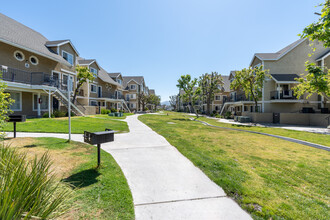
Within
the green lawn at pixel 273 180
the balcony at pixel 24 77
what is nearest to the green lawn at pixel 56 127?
the balcony at pixel 24 77

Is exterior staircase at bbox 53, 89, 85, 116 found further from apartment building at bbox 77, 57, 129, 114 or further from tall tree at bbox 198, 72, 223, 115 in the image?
tall tree at bbox 198, 72, 223, 115

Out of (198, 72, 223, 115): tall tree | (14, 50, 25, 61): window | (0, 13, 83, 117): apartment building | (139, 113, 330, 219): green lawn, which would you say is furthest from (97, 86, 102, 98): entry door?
(139, 113, 330, 219): green lawn

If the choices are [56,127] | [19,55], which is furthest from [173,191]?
[19,55]

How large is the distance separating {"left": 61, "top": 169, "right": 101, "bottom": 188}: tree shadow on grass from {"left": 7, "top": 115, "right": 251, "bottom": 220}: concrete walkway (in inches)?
30.9

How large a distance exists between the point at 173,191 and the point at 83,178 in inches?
86.4

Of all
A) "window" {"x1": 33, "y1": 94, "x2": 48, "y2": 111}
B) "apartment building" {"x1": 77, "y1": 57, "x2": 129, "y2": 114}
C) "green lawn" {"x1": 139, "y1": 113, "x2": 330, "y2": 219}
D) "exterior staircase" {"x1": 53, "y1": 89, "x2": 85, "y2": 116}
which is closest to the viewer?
"green lawn" {"x1": 139, "y1": 113, "x2": 330, "y2": 219}

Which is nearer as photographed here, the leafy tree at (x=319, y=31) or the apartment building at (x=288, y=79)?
the leafy tree at (x=319, y=31)

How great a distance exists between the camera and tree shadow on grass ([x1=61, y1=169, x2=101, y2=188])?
3.18 metres

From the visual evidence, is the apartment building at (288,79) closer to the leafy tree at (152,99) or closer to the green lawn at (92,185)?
the green lawn at (92,185)

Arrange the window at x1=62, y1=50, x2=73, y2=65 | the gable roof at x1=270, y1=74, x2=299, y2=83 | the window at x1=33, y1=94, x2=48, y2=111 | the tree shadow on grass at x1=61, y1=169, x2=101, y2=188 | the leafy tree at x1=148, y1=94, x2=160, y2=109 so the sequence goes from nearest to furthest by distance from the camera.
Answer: the tree shadow on grass at x1=61, y1=169, x2=101, y2=188
the window at x1=33, y1=94, x2=48, y2=111
the window at x1=62, y1=50, x2=73, y2=65
the gable roof at x1=270, y1=74, x2=299, y2=83
the leafy tree at x1=148, y1=94, x2=160, y2=109

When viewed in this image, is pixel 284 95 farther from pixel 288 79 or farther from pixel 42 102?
pixel 42 102

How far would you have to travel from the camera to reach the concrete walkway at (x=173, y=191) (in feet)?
8.20

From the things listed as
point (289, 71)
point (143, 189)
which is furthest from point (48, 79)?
point (289, 71)

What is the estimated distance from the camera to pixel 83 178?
135 inches
